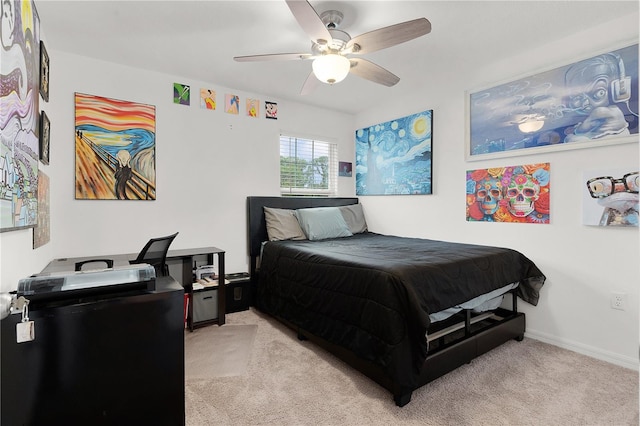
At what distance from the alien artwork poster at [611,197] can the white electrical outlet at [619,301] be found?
0.50m

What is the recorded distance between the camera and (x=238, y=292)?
336cm

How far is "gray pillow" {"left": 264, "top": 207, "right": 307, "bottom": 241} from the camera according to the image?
3438 millimetres

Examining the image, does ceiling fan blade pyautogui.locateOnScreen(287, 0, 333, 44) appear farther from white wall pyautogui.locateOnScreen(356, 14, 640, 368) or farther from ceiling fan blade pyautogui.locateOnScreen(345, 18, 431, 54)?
white wall pyautogui.locateOnScreen(356, 14, 640, 368)

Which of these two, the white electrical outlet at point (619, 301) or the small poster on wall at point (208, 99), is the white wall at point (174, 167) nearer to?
the small poster on wall at point (208, 99)

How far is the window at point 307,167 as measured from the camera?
13.2 feet

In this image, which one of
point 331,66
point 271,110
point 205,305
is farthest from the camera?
point 271,110

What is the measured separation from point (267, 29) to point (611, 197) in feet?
9.05

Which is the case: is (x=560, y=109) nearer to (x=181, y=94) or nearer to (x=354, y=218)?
(x=354, y=218)

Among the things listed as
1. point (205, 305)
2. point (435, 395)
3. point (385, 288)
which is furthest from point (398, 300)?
point (205, 305)

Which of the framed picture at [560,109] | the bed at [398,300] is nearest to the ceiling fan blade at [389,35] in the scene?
the bed at [398,300]

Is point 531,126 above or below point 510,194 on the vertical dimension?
above

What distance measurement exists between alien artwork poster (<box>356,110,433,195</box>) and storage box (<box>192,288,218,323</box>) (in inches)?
92.1

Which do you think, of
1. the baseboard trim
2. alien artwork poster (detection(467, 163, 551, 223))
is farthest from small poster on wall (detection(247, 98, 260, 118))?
the baseboard trim

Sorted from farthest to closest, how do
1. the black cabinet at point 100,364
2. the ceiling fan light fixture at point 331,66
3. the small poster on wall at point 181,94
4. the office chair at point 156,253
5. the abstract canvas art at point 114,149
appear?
the small poster on wall at point 181,94
the abstract canvas art at point 114,149
the office chair at point 156,253
the ceiling fan light fixture at point 331,66
the black cabinet at point 100,364
